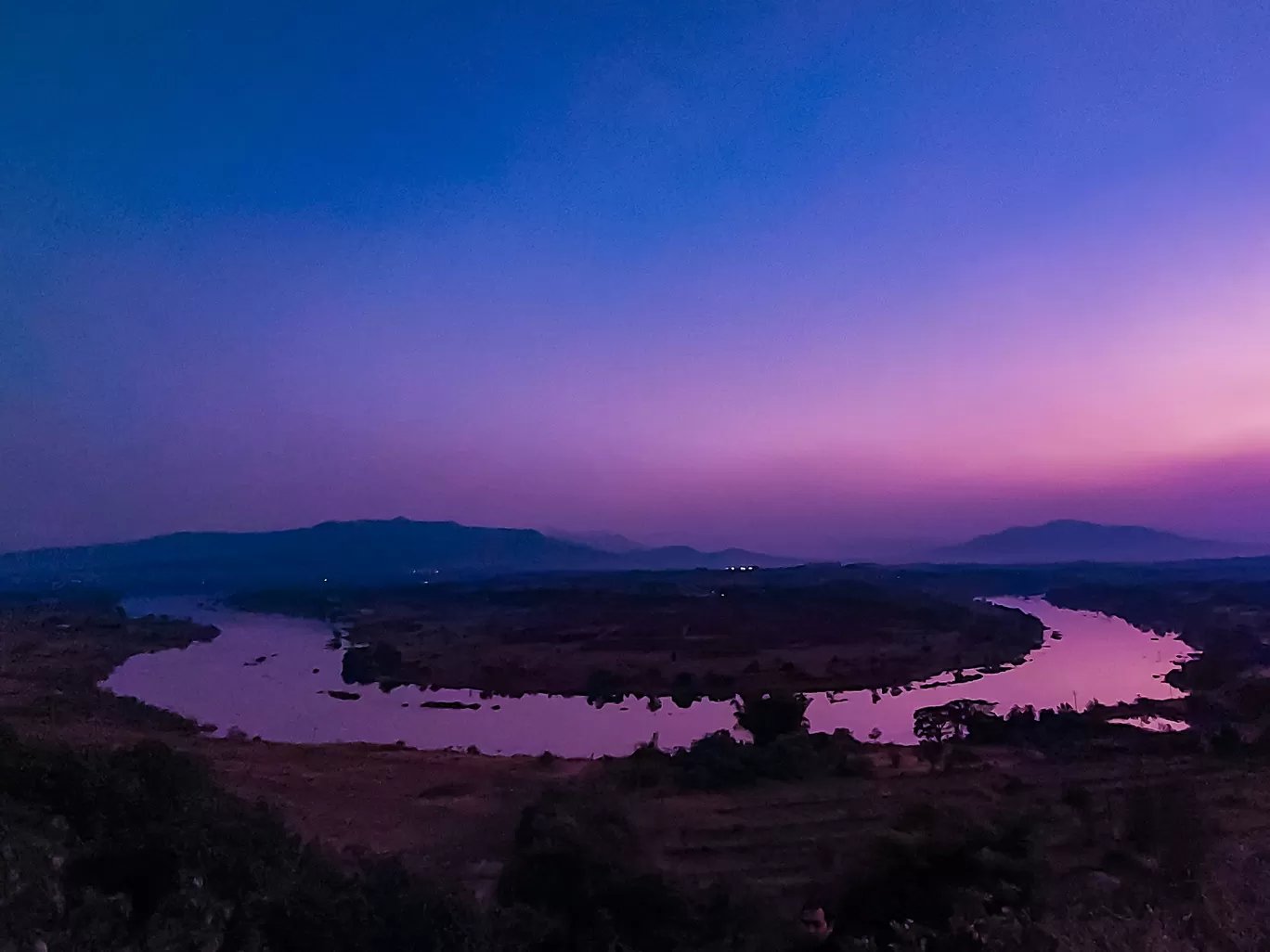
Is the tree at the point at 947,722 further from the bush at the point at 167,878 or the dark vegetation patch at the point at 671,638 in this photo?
the bush at the point at 167,878

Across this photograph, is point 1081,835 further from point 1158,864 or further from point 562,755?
point 562,755

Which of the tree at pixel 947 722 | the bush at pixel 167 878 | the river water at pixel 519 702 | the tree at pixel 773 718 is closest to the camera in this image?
the bush at pixel 167 878

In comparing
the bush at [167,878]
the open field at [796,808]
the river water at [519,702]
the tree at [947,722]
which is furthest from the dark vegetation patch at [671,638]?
the bush at [167,878]

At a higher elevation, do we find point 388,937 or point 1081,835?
point 388,937

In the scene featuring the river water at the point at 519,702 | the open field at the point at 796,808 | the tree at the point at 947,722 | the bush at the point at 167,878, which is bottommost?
the river water at the point at 519,702

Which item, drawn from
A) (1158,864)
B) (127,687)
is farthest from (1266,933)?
(127,687)

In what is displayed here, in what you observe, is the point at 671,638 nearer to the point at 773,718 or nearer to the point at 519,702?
the point at 519,702

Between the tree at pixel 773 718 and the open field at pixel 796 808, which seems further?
the tree at pixel 773 718

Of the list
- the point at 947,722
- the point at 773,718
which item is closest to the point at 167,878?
the point at 773,718
